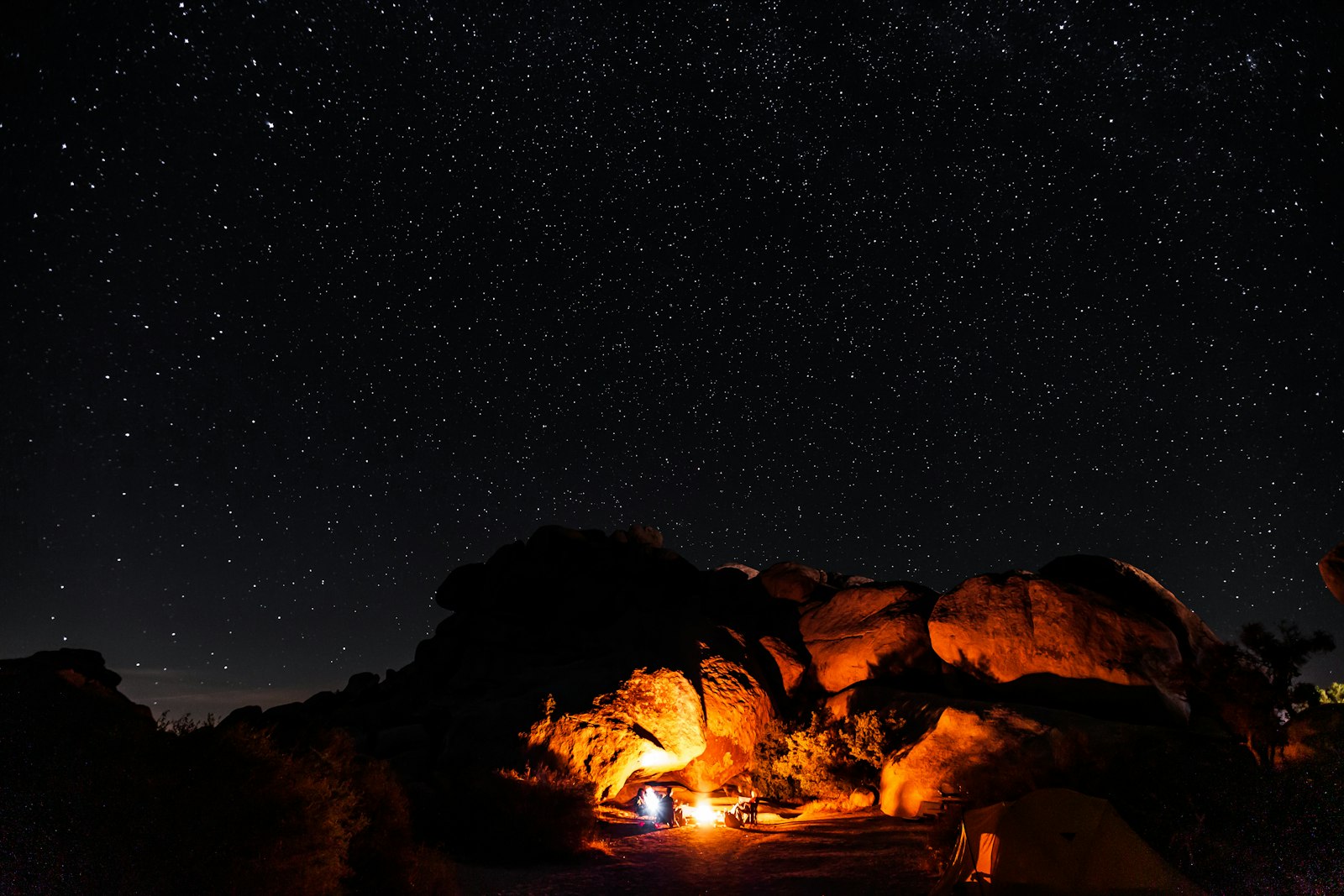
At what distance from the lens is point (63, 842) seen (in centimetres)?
779

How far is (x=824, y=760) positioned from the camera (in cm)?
2211

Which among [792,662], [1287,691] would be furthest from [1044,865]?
[792,662]

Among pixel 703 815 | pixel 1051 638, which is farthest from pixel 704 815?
pixel 1051 638

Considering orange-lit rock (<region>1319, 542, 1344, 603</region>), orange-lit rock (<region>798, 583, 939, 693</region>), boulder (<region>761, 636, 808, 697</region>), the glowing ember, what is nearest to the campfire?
the glowing ember

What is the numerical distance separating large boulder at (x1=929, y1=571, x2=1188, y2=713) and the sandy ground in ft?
27.1

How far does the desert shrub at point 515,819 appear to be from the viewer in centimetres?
1554

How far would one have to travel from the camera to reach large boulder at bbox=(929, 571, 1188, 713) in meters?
22.4

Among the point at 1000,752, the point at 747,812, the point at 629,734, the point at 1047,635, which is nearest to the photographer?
the point at 1000,752

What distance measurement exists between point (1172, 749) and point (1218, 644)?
21.7 feet

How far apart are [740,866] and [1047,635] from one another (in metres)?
14.0

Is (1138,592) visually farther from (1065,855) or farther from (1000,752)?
(1065,855)

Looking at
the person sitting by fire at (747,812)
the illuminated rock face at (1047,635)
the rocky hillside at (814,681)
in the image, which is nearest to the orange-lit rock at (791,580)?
the rocky hillside at (814,681)

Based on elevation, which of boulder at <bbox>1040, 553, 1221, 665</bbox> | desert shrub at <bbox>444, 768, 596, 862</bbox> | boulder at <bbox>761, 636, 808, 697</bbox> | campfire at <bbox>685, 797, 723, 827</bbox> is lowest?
campfire at <bbox>685, 797, 723, 827</bbox>

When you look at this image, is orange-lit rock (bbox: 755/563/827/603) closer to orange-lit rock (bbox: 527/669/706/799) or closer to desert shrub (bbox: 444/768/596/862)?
orange-lit rock (bbox: 527/669/706/799)
